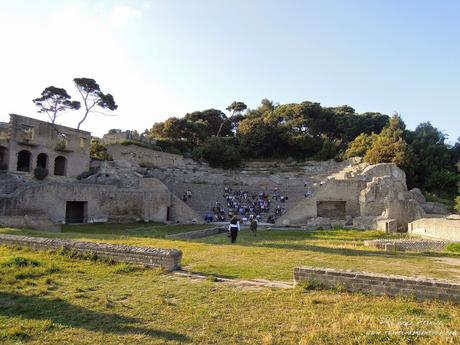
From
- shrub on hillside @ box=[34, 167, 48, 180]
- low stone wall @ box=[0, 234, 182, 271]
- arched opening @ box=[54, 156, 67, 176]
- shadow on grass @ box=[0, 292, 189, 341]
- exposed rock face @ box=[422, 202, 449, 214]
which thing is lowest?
shadow on grass @ box=[0, 292, 189, 341]

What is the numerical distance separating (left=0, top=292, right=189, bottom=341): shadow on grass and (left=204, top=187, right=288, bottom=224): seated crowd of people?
21.9 m

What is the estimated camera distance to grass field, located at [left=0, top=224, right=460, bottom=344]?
14.5 ft

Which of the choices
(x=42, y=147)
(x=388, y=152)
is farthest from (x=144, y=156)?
(x=388, y=152)

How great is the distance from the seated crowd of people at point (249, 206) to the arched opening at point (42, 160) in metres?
14.7


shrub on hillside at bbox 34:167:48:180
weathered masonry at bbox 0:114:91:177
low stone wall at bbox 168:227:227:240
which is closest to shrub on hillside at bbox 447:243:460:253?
low stone wall at bbox 168:227:227:240

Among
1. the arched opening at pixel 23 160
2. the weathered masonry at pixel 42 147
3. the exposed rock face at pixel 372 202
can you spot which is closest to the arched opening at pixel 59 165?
the weathered masonry at pixel 42 147

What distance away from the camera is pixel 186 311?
17.6 feet

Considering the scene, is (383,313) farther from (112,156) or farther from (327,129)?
(327,129)

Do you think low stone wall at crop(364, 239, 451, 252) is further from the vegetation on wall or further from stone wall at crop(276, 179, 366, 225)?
the vegetation on wall

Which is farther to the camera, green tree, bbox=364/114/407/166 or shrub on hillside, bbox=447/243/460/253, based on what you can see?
green tree, bbox=364/114/407/166

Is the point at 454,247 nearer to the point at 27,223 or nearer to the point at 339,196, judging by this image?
the point at 339,196

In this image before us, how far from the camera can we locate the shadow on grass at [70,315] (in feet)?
15.1

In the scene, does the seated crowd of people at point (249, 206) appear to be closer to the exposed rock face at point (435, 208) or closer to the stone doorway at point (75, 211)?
the stone doorway at point (75, 211)

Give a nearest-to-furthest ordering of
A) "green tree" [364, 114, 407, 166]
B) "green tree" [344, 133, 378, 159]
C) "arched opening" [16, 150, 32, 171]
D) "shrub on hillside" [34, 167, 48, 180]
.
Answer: "shrub on hillside" [34, 167, 48, 180] → "arched opening" [16, 150, 32, 171] → "green tree" [364, 114, 407, 166] → "green tree" [344, 133, 378, 159]
